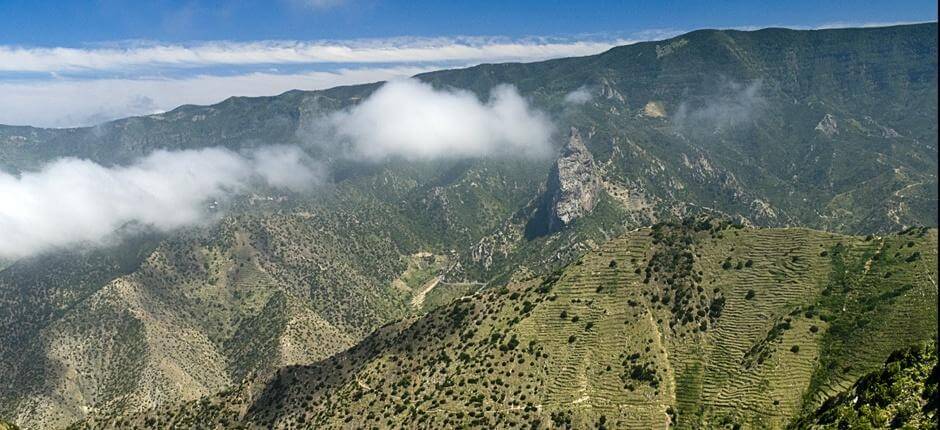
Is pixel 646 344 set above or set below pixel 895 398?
below

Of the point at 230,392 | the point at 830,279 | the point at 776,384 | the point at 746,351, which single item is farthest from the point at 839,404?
the point at 230,392

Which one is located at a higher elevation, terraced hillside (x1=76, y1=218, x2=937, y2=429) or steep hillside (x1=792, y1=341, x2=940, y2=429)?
steep hillside (x1=792, y1=341, x2=940, y2=429)

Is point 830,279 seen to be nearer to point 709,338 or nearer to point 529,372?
point 709,338

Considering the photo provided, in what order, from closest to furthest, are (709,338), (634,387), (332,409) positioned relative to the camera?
1. (634,387)
2. (709,338)
3. (332,409)

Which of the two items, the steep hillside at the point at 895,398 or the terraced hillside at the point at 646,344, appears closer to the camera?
the steep hillside at the point at 895,398

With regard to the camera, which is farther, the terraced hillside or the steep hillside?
the terraced hillside
